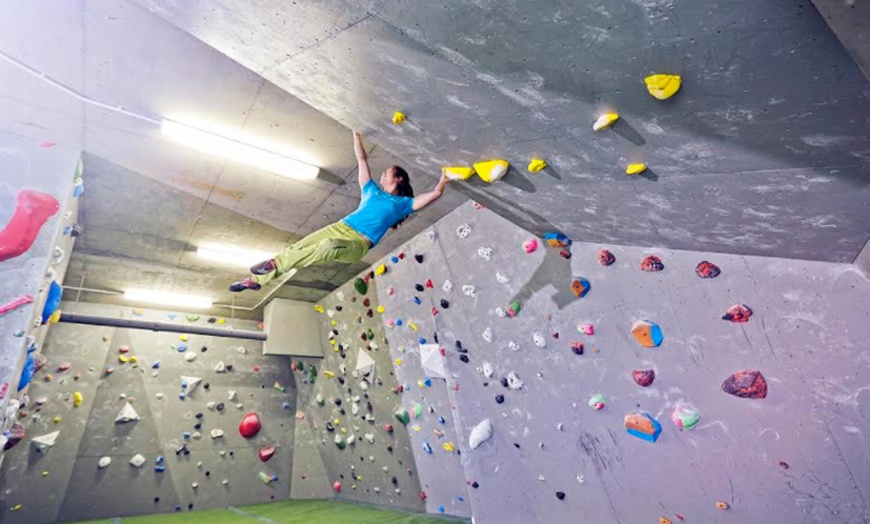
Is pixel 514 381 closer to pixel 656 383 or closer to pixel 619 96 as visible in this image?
pixel 656 383

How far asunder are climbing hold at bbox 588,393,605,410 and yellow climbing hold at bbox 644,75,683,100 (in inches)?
82.0

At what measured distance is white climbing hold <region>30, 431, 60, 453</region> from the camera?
17.3ft

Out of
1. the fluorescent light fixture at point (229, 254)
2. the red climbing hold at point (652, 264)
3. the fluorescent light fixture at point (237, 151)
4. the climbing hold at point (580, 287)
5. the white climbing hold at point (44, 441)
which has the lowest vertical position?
the red climbing hold at point (652, 264)

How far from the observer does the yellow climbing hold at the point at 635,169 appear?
1888 mm

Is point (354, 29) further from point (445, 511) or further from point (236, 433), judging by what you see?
point (236, 433)

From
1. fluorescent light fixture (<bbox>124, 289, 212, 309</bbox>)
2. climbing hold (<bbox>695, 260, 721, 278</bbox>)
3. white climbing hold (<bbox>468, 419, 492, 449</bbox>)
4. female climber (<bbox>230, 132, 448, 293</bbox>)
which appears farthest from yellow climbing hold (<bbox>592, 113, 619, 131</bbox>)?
fluorescent light fixture (<bbox>124, 289, 212, 309</bbox>)

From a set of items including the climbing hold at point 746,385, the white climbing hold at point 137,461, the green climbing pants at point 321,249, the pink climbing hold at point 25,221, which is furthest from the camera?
the white climbing hold at point 137,461

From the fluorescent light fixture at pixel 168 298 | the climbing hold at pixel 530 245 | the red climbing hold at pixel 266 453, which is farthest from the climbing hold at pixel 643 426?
the fluorescent light fixture at pixel 168 298

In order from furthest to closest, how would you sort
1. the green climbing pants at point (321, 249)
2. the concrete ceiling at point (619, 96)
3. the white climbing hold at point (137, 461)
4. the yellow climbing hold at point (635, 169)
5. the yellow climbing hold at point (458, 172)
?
the white climbing hold at point (137, 461)
the green climbing pants at point (321, 249)
the yellow climbing hold at point (458, 172)
the yellow climbing hold at point (635, 169)
the concrete ceiling at point (619, 96)

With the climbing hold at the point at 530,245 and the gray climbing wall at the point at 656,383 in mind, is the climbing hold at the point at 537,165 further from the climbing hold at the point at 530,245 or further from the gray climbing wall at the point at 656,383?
the climbing hold at the point at 530,245

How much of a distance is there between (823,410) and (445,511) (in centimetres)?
374

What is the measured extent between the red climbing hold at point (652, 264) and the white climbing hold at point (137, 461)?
6.94 meters

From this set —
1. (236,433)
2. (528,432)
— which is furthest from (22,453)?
Answer: (528,432)

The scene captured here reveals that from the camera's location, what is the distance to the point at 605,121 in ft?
5.54
